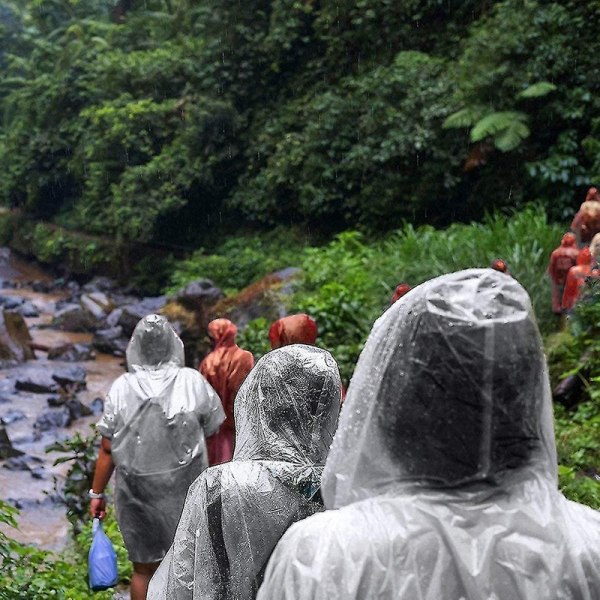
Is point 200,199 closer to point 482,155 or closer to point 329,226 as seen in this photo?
point 329,226

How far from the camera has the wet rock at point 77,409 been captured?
456 inches

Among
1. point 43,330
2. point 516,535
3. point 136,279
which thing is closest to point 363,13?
point 136,279

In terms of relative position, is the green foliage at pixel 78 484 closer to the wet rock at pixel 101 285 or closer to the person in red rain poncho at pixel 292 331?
the person in red rain poncho at pixel 292 331

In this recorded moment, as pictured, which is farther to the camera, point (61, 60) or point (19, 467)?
point (61, 60)

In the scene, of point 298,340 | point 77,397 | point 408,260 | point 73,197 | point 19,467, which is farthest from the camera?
point 73,197

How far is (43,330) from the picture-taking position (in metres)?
17.5

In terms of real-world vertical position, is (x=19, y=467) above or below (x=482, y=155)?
below

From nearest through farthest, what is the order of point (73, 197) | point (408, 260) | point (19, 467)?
point (19, 467), point (408, 260), point (73, 197)

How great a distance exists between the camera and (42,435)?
35.2 ft

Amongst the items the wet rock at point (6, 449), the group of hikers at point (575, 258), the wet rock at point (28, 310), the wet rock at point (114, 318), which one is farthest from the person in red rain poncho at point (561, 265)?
the wet rock at point (28, 310)

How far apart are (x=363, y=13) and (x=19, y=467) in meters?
11.3

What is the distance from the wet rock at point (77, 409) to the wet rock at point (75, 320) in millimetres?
5549

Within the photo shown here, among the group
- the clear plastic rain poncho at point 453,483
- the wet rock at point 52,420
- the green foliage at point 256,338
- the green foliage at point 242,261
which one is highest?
the clear plastic rain poncho at point 453,483

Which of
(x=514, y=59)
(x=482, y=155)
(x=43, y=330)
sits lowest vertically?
(x=43, y=330)
